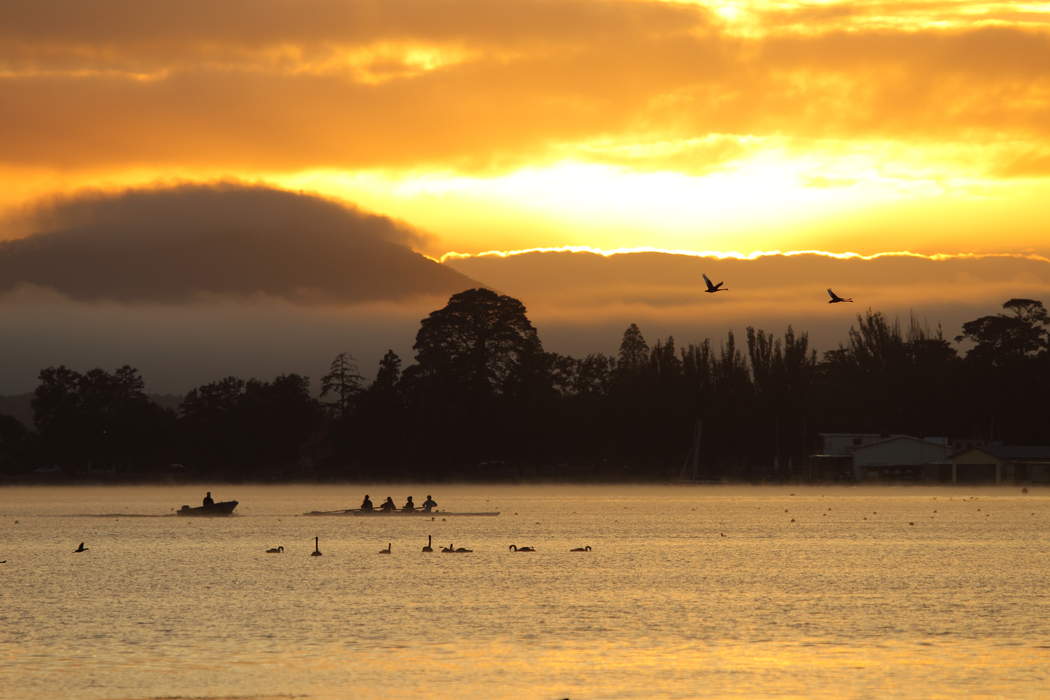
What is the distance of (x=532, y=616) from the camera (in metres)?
60.0

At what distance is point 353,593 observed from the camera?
69812mm

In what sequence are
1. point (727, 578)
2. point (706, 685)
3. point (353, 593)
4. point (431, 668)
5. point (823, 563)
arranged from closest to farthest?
point (706, 685), point (431, 668), point (353, 593), point (727, 578), point (823, 563)

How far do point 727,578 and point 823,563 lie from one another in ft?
41.3

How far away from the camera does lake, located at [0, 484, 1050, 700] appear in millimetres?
44031

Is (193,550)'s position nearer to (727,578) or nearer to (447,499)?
(727,578)

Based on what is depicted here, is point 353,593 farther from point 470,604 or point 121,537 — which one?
point 121,537

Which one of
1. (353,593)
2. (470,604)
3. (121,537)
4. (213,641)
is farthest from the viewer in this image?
(121,537)

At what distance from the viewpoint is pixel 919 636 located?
53219mm

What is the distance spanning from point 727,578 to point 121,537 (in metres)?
58.6

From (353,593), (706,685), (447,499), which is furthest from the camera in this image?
(447,499)

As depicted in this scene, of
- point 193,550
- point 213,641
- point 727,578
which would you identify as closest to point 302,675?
point 213,641

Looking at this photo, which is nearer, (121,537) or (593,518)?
(121,537)

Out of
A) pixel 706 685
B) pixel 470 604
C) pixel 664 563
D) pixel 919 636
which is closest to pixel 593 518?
pixel 664 563

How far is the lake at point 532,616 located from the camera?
144ft
